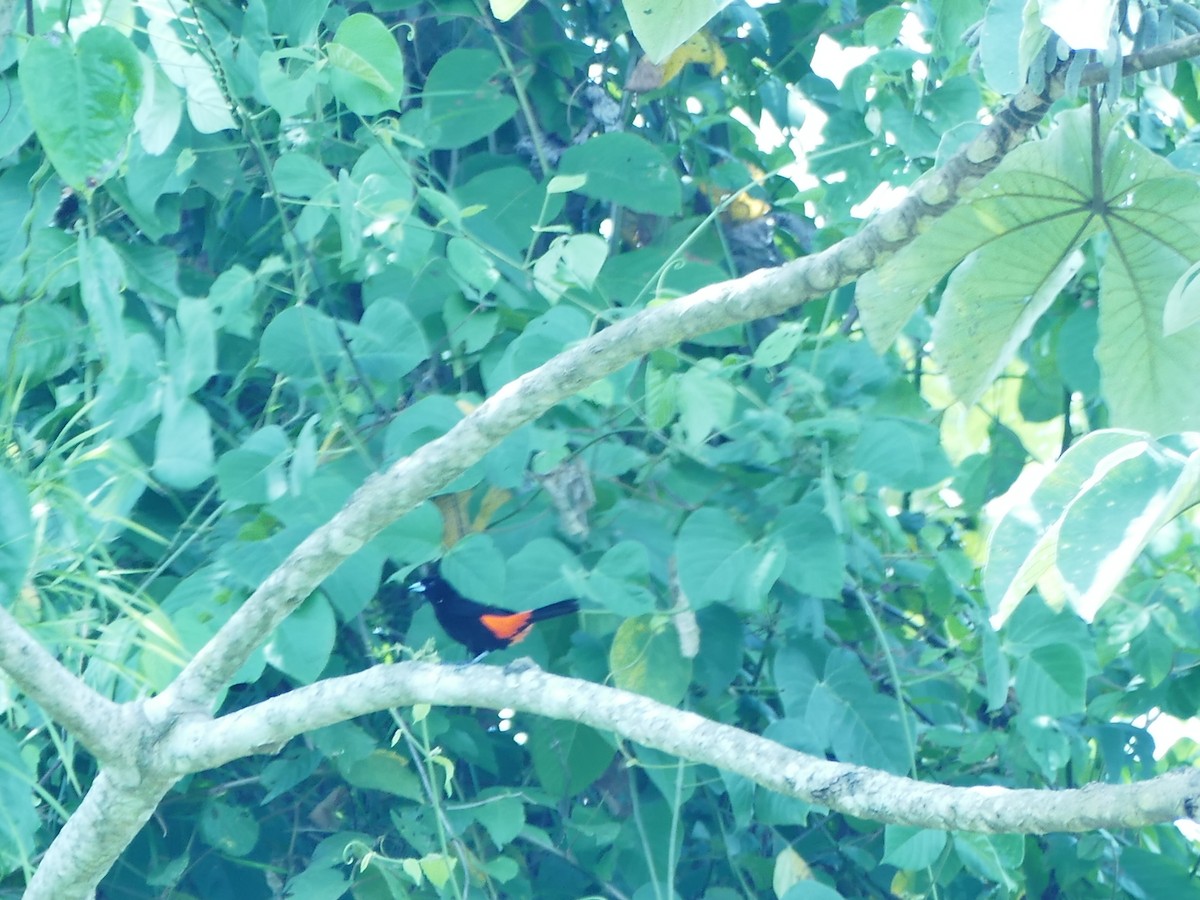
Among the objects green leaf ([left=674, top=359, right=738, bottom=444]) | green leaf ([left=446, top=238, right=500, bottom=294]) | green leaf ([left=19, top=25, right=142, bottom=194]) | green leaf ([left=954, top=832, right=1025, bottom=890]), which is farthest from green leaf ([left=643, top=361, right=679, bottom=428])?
green leaf ([left=19, top=25, right=142, bottom=194])

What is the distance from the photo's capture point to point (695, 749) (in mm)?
1071

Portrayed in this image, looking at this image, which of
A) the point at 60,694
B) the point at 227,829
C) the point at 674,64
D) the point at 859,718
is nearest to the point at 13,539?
the point at 60,694

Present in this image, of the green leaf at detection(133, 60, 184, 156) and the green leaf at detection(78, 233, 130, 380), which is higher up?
the green leaf at detection(133, 60, 184, 156)

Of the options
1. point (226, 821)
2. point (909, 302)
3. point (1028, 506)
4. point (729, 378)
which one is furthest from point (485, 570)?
point (1028, 506)

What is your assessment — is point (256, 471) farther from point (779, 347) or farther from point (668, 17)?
point (668, 17)

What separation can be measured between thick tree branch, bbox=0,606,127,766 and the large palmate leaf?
918mm

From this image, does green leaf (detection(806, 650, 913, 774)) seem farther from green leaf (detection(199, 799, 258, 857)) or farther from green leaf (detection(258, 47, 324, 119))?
green leaf (detection(258, 47, 324, 119))

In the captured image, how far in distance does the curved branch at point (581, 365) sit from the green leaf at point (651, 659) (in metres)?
0.62

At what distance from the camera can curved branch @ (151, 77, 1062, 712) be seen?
3.08 ft

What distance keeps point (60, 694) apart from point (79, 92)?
0.59m

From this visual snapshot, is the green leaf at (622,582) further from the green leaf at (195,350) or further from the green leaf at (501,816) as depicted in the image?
the green leaf at (195,350)

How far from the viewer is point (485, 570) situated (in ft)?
5.99

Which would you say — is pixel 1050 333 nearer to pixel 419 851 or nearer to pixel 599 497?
pixel 599 497

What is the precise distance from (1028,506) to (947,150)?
580mm
